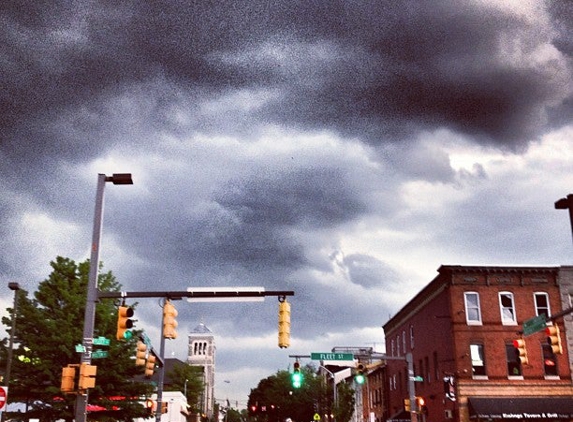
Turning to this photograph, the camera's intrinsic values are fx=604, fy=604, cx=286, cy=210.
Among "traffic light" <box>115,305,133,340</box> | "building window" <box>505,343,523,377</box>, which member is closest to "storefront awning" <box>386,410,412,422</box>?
"building window" <box>505,343,523,377</box>

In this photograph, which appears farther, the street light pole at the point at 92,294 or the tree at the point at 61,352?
the tree at the point at 61,352

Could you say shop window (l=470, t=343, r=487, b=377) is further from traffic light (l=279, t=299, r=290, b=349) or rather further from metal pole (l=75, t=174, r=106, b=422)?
metal pole (l=75, t=174, r=106, b=422)

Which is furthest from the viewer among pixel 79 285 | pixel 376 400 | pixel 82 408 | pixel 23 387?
pixel 376 400

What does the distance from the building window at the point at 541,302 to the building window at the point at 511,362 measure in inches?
130

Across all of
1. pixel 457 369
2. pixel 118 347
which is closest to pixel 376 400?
pixel 457 369

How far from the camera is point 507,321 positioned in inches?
1735

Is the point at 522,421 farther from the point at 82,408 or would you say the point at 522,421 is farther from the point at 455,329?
the point at 82,408

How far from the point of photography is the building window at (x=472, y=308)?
44.1 metres

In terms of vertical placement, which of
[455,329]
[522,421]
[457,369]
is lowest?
[522,421]

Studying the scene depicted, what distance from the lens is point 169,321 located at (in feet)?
53.7

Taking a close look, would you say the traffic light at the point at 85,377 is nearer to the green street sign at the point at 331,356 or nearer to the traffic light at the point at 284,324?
the traffic light at the point at 284,324

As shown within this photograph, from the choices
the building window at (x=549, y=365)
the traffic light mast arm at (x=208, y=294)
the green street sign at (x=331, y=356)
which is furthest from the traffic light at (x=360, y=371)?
the building window at (x=549, y=365)

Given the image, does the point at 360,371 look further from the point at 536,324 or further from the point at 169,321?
the point at 169,321

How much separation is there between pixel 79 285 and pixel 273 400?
323 ft
